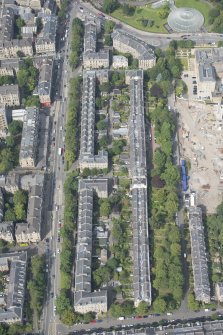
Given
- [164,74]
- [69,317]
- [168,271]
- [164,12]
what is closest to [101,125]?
[164,74]

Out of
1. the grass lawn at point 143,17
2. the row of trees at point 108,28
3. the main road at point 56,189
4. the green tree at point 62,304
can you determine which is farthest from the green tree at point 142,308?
the grass lawn at point 143,17

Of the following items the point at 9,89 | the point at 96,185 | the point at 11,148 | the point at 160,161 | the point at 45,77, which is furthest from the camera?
the point at 45,77

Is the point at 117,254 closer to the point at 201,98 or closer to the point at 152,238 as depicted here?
the point at 152,238

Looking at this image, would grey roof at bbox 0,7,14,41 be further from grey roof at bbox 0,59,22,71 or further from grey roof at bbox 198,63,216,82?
grey roof at bbox 198,63,216,82

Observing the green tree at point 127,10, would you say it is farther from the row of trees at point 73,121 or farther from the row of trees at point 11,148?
the row of trees at point 11,148

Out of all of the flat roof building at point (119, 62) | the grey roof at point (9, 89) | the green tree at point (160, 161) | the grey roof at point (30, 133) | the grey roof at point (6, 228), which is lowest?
the grey roof at point (6, 228)

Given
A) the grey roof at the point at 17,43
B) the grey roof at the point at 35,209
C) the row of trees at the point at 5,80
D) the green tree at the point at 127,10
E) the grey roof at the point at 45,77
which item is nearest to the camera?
the grey roof at the point at 35,209

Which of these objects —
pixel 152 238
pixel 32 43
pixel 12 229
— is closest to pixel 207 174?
pixel 152 238

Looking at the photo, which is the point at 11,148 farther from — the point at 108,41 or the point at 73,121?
the point at 108,41
